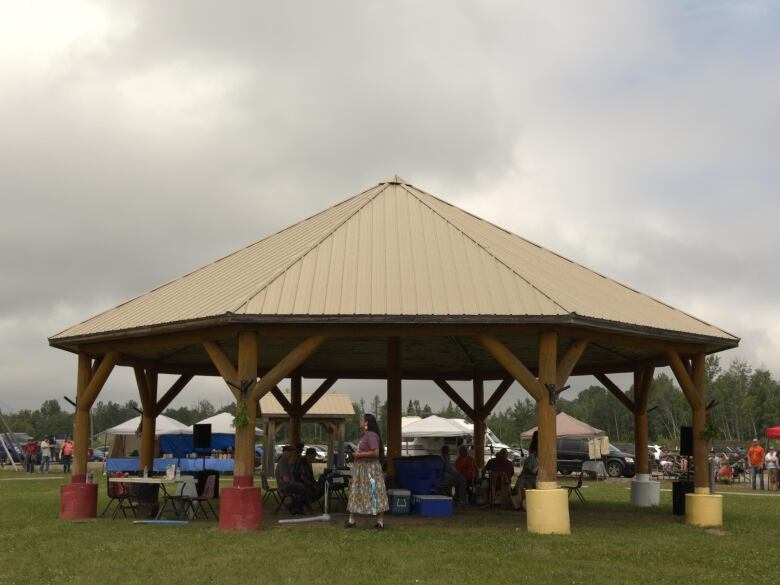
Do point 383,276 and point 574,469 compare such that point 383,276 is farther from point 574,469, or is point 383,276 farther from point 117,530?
point 574,469

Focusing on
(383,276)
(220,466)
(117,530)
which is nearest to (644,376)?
(383,276)

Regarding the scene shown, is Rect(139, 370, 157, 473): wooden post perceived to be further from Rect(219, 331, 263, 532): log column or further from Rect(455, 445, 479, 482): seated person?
Rect(455, 445, 479, 482): seated person

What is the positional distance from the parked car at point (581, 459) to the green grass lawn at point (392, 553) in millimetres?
19738

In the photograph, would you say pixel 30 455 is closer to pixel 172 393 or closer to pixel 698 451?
pixel 172 393

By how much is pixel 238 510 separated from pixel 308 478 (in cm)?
368

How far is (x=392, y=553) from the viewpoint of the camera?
10.4 metres

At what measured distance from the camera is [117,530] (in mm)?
12602

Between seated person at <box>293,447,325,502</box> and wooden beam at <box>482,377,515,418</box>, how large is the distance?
19.6 feet

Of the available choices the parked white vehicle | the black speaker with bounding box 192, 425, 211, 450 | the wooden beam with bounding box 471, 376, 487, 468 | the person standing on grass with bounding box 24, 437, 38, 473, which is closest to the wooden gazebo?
the black speaker with bounding box 192, 425, 211, 450

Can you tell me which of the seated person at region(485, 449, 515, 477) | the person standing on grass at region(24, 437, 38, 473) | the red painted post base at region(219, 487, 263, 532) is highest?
the seated person at region(485, 449, 515, 477)

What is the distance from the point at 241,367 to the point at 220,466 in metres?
23.7

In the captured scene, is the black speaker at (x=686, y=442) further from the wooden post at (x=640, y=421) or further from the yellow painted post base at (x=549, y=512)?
the yellow painted post base at (x=549, y=512)

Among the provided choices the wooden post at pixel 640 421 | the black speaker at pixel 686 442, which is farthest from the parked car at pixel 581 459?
the black speaker at pixel 686 442

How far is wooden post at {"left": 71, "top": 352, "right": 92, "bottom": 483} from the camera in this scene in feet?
49.1
